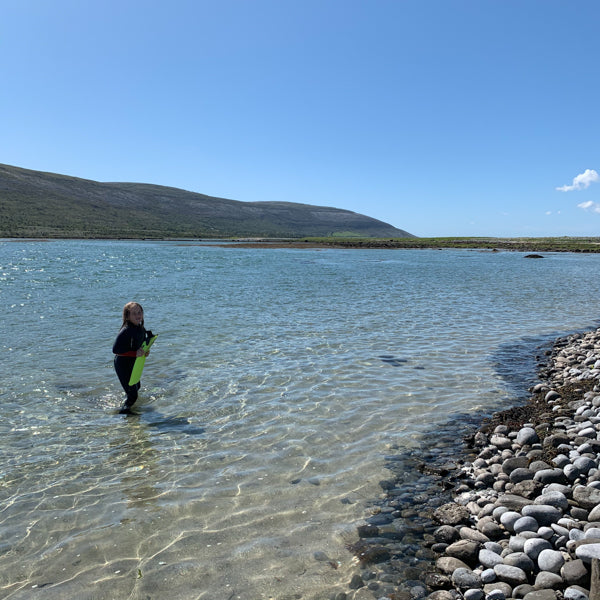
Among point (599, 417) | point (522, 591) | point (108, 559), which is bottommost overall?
point (108, 559)

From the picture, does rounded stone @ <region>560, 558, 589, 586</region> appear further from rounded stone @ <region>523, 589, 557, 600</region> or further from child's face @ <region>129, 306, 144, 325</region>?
child's face @ <region>129, 306, 144, 325</region>

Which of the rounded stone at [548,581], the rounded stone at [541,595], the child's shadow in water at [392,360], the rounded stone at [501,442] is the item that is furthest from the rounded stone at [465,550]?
the child's shadow in water at [392,360]

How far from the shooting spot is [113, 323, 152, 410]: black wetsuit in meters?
9.64

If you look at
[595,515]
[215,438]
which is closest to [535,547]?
[595,515]

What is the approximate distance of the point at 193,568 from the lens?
5117 mm

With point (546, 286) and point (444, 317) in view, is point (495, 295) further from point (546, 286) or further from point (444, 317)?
point (444, 317)

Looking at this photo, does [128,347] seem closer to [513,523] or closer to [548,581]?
[513,523]

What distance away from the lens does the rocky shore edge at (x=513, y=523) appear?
14.5 ft

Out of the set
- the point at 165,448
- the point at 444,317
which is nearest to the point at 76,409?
the point at 165,448

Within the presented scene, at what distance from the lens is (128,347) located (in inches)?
381


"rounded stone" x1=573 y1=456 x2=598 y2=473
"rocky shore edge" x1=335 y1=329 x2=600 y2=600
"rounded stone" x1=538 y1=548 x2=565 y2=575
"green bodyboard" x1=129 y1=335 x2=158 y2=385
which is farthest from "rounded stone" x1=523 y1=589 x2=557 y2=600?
"green bodyboard" x1=129 y1=335 x2=158 y2=385

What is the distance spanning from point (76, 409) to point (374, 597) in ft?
24.9

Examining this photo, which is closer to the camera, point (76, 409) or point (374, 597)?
point (374, 597)

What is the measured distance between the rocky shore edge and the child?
6.00 m
